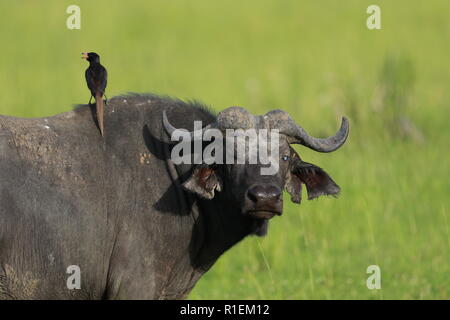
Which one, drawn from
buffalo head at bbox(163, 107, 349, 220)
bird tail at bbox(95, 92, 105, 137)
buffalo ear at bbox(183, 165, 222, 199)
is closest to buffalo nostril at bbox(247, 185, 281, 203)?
buffalo head at bbox(163, 107, 349, 220)

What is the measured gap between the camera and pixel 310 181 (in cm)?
671

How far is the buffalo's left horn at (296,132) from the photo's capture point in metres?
6.42

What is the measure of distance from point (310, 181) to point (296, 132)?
47 centimetres

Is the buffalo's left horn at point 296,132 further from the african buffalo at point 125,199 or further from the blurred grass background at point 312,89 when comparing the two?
the blurred grass background at point 312,89

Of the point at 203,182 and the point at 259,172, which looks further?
the point at 203,182

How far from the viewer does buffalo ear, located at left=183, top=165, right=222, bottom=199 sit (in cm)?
623

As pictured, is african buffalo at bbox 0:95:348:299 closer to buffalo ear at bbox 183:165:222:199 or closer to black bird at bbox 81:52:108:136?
buffalo ear at bbox 183:165:222:199

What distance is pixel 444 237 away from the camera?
34.8 feet

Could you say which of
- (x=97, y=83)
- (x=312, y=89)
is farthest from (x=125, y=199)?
(x=312, y=89)

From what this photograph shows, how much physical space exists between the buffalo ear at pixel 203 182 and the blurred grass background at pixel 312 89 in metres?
1.02

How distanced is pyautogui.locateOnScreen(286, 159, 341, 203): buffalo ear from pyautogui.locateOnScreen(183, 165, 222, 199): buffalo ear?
1.98 ft

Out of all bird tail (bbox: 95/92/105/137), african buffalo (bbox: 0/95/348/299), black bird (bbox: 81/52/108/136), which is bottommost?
african buffalo (bbox: 0/95/348/299)

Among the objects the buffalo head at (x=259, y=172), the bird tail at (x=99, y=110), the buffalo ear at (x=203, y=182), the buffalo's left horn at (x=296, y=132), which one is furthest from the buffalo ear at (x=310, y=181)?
the bird tail at (x=99, y=110)

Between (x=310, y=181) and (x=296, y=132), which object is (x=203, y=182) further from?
(x=310, y=181)
